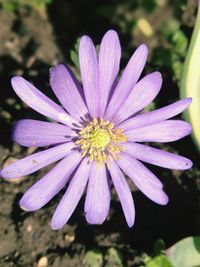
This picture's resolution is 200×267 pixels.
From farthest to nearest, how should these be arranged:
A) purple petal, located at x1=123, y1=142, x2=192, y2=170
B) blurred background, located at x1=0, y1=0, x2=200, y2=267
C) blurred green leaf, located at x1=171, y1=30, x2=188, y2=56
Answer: blurred green leaf, located at x1=171, y1=30, x2=188, y2=56 → blurred background, located at x1=0, y1=0, x2=200, y2=267 → purple petal, located at x1=123, y1=142, x2=192, y2=170

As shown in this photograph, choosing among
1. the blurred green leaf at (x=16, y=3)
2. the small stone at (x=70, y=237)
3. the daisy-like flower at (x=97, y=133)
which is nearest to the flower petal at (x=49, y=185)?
the daisy-like flower at (x=97, y=133)

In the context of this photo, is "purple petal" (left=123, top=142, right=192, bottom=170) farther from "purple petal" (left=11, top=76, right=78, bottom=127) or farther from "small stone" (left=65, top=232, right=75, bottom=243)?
"small stone" (left=65, top=232, right=75, bottom=243)

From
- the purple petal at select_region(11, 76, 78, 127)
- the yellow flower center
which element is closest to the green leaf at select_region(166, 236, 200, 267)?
the yellow flower center

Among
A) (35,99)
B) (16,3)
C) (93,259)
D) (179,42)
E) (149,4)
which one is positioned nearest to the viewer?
(35,99)

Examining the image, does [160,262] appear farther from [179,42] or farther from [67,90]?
[179,42]

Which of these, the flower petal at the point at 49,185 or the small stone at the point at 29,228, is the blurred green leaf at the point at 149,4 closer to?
the flower petal at the point at 49,185

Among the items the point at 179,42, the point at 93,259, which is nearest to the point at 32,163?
the point at 93,259
